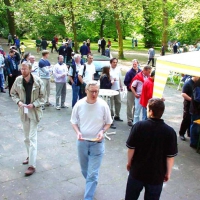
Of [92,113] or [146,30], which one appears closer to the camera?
[92,113]

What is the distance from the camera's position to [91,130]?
3924 millimetres

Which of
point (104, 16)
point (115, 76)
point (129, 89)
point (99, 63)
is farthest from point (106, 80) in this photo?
point (104, 16)

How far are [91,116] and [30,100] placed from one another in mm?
1449

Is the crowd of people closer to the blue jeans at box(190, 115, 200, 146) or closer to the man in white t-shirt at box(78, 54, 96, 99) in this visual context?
Result: the blue jeans at box(190, 115, 200, 146)

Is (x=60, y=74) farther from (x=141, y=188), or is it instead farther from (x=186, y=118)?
(x=141, y=188)

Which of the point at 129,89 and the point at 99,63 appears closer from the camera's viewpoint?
the point at 129,89

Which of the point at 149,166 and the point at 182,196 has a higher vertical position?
the point at 149,166

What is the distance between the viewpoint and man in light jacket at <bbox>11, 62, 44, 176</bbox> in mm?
4797

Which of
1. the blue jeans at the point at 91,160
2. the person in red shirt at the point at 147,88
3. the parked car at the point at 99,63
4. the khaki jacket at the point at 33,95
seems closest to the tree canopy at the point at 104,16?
the parked car at the point at 99,63

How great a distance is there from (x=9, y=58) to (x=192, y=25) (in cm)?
1458

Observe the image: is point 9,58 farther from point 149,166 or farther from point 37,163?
point 149,166

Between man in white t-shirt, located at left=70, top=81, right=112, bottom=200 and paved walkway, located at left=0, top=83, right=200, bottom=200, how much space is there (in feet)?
1.95

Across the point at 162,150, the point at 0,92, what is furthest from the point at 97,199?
the point at 0,92

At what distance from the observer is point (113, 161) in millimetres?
5551
